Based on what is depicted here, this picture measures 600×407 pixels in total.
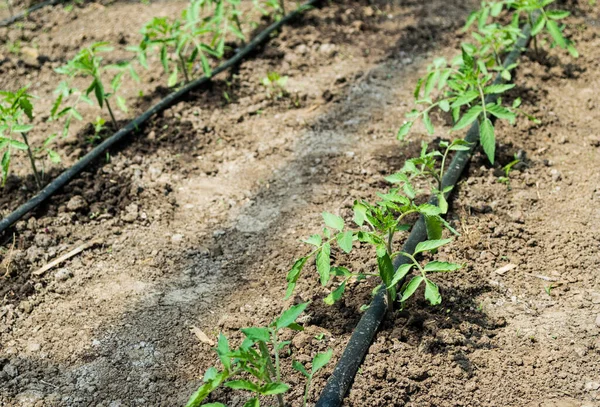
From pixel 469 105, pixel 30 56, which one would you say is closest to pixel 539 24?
pixel 469 105

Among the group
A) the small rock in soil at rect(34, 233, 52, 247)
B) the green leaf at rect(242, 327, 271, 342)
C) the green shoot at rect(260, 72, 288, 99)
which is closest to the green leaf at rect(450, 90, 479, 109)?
the green shoot at rect(260, 72, 288, 99)

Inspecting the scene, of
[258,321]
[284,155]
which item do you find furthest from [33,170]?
[258,321]

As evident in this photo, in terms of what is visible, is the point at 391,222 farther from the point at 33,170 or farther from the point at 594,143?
the point at 33,170

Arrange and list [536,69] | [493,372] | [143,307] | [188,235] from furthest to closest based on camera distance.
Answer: [536,69]
[188,235]
[143,307]
[493,372]

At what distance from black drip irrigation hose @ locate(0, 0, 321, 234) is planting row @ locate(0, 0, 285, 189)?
7 cm

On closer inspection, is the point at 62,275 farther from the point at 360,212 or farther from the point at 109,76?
the point at 109,76

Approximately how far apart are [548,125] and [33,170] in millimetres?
2642

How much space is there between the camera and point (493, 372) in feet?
7.63

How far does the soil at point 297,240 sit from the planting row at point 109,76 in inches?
5.0

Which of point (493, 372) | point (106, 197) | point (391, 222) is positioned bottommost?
point (493, 372)

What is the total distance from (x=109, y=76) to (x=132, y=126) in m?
0.88

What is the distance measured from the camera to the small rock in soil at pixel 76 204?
3.28 metres

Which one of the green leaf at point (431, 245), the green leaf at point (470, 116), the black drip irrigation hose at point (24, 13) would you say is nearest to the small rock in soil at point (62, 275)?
the green leaf at point (431, 245)

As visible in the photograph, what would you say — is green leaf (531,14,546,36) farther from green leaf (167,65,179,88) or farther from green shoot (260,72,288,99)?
green leaf (167,65,179,88)
